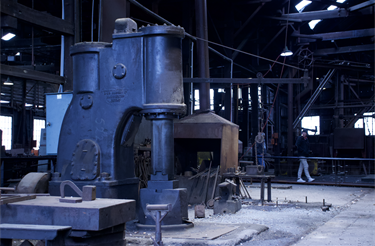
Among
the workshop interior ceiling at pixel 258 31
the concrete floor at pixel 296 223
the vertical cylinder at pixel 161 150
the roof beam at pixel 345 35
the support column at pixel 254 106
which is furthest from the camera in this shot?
the support column at pixel 254 106

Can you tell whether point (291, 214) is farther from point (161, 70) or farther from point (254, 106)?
point (254, 106)

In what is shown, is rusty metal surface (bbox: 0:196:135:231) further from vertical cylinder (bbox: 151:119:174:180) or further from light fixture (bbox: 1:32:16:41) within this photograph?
light fixture (bbox: 1:32:16:41)

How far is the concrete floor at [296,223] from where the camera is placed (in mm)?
5480

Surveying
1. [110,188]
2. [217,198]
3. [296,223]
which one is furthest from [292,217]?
[110,188]

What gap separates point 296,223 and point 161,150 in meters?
2.99

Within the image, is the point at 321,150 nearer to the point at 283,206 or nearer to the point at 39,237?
the point at 283,206

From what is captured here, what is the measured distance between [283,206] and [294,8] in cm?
1241

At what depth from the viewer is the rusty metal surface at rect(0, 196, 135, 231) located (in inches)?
121

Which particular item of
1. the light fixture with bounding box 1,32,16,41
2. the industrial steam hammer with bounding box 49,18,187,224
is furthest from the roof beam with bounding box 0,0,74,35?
the light fixture with bounding box 1,32,16,41

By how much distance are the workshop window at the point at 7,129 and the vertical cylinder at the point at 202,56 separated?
1724 cm

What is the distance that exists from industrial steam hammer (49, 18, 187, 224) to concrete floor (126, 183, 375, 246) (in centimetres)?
80

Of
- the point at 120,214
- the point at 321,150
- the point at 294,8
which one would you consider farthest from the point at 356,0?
the point at 120,214

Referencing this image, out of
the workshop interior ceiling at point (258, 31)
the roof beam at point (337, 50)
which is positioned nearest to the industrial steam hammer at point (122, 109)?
the workshop interior ceiling at point (258, 31)

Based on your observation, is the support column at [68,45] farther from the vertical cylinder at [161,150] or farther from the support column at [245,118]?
the support column at [245,118]
